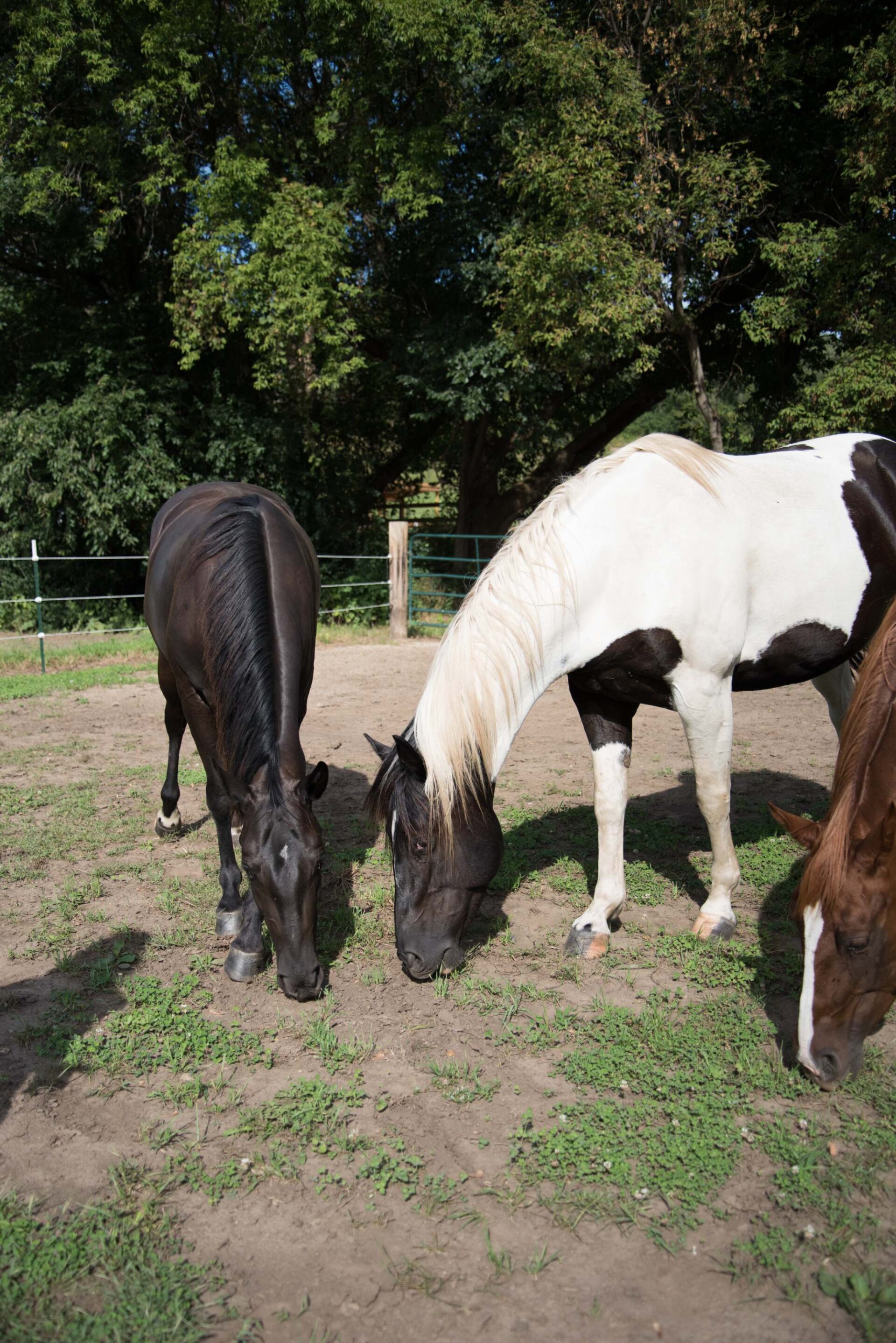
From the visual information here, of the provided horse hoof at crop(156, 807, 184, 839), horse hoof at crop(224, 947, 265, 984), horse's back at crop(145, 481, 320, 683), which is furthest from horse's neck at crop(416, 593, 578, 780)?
horse hoof at crop(156, 807, 184, 839)

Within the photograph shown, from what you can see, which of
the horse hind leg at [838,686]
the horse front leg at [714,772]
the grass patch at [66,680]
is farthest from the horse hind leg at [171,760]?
the grass patch at [66,680]

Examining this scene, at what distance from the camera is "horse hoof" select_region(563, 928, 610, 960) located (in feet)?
10.9

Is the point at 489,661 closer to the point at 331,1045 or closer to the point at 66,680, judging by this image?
the point at 331,1045

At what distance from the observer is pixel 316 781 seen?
114 inches

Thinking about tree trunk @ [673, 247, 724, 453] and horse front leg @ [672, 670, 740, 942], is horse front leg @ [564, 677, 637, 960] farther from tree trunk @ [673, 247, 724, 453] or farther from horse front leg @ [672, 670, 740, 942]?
tree trunk @ [673, 247, 724, 453]

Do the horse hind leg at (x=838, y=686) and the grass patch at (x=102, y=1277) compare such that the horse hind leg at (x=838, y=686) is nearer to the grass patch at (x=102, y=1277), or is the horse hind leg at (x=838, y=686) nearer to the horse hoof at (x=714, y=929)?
the horse hoof at (x=714, y=929)

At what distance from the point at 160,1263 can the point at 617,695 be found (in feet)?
7.60

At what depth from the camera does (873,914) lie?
227 centimetres

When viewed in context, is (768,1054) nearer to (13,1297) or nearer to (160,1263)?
(160,1263)

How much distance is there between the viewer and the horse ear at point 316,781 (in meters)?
2.87

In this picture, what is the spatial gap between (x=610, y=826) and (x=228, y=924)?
5.30ft

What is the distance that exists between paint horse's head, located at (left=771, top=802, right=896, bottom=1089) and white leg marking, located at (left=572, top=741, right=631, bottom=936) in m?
1.13

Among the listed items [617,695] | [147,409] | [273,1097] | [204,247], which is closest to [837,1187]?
[273,1097]

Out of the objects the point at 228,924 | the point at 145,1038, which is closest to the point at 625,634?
the point at 228,924
